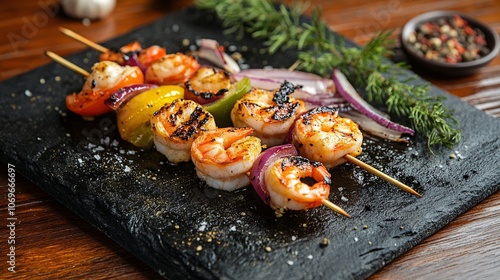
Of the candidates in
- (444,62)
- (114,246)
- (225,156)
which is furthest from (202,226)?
(444,62)

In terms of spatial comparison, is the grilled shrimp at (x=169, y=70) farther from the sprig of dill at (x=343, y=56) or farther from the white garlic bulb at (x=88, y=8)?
the white garlic bulb at (x=88, y=8)

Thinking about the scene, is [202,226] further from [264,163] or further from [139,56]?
[139,56]

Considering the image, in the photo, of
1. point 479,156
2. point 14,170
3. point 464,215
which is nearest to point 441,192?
point 464,215

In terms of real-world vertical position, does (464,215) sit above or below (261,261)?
below

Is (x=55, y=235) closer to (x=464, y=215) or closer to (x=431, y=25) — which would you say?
(x=464, y=215)

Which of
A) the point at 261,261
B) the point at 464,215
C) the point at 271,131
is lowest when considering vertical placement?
the point at 464,215

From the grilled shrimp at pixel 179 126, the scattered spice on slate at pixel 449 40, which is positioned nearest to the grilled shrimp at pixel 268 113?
the grilled shrimp at pixel 179 126

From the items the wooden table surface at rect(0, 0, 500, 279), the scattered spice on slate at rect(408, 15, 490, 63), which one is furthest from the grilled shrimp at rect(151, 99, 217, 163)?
the scattered spice on slate at rect(408, 15, 490, 63)
